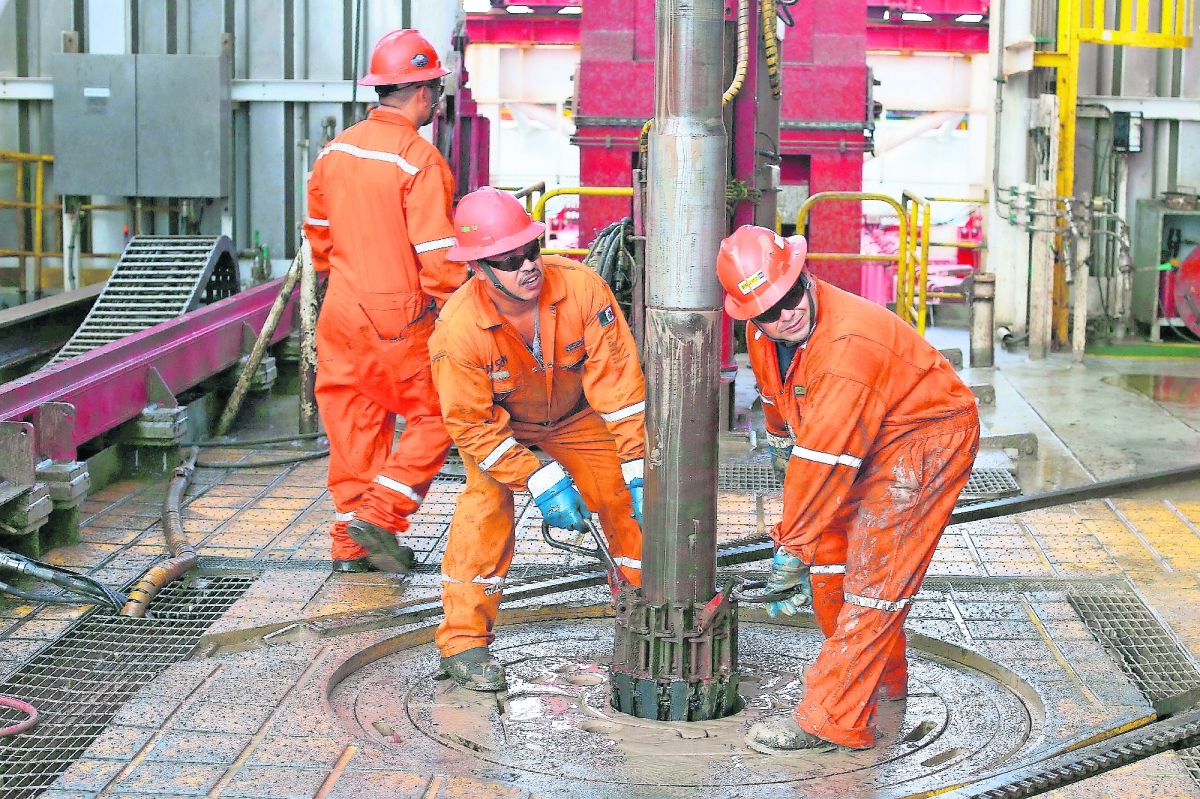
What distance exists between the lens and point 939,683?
15.6 feet

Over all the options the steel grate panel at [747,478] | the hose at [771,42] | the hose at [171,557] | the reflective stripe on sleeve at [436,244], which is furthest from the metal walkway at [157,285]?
the hose at [771,42]

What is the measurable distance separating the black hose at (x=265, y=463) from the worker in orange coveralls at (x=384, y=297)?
1877mm

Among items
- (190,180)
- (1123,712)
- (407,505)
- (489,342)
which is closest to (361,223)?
(407,505)

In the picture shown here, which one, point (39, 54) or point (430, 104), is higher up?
Answer: point (39, 54)

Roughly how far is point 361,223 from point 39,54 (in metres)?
7.35

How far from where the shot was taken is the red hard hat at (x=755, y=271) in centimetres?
393

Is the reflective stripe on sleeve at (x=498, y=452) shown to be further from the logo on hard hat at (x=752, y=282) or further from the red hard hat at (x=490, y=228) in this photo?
the logo on hard hat at (x=752, y=282)

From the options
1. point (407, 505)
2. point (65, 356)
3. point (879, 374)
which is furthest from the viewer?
point (65, 356)

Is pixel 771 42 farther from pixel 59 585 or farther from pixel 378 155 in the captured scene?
pixel 59 585

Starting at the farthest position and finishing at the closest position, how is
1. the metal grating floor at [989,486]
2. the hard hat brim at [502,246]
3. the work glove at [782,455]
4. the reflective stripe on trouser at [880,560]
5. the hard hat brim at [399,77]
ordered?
1. the metal grating floor at [989,486]
2. the hard hat brim at [399,77]
3. the work glove at [782,455]
4. the hard hat brim at [502,246]
5. the reflective stripe on trouser at [880,560]

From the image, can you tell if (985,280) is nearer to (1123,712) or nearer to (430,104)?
(430,104)

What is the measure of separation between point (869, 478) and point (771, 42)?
14.5 ft

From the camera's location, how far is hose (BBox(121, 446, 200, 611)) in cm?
549

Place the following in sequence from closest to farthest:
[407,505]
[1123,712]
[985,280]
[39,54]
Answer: [1123,712] < [407,505] < [985,280] < [39,54]
